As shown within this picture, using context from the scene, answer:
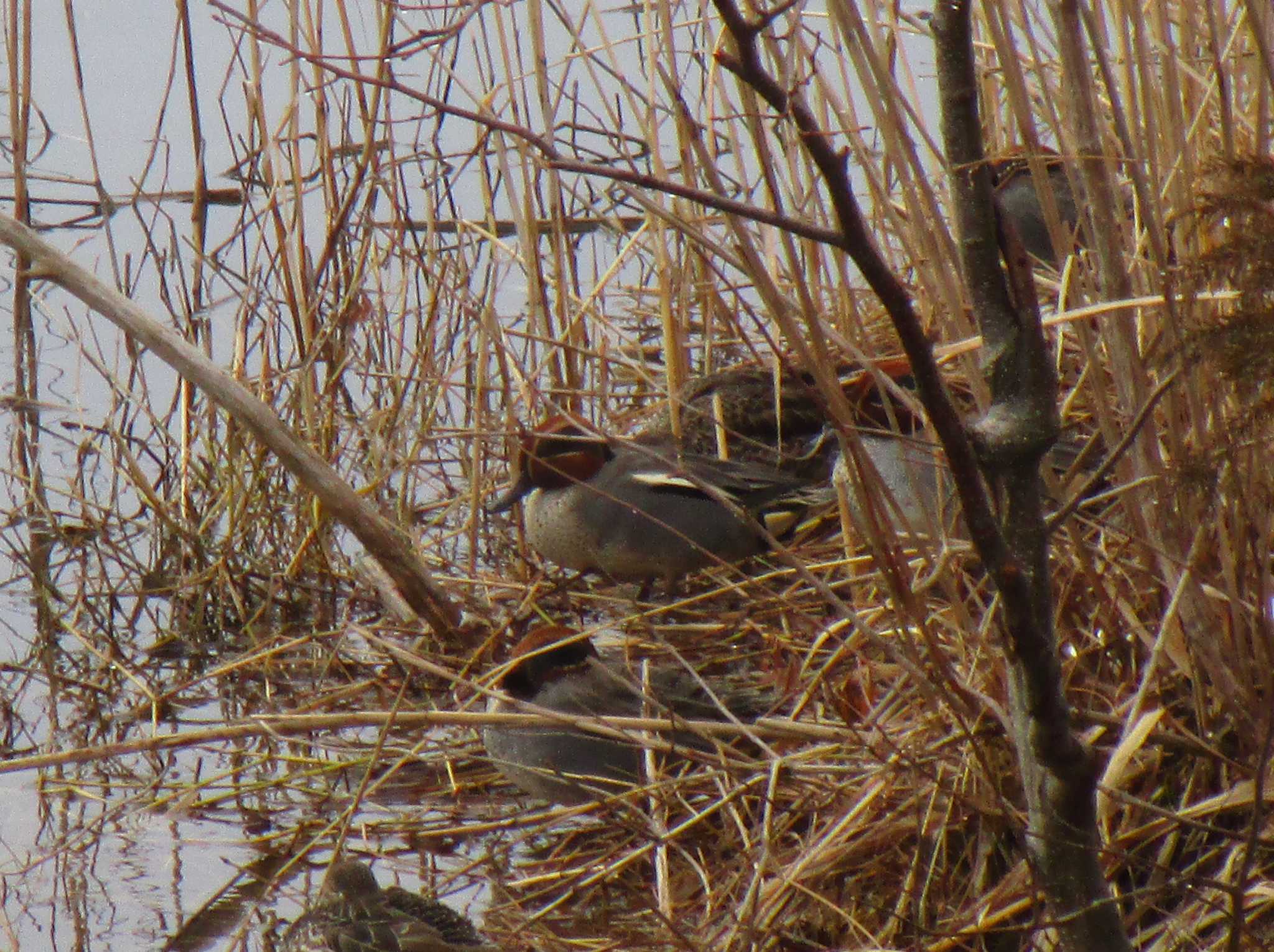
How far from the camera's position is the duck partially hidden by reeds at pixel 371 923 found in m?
2.45

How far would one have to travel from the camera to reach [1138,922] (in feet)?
7.25

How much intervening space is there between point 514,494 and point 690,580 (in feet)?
1.68

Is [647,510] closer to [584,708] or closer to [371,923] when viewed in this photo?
[584,708]

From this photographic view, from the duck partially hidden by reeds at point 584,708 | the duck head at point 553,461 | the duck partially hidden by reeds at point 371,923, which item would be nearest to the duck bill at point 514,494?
the duck head at point 553,461

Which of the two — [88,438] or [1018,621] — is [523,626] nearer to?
[88,438]

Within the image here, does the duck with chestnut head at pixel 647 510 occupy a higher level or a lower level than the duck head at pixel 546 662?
higher

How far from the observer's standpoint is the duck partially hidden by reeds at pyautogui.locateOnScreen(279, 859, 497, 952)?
245cm

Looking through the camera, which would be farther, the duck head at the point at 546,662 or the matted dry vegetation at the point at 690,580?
the duck head at the point at 546,662

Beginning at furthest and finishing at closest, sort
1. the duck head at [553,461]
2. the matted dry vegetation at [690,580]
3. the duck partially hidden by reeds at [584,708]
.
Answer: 1. the duck head at [553,461]
2. the duck partially hidden by reeds at [584,708]
3. the matted dry vegetation at [690,580]

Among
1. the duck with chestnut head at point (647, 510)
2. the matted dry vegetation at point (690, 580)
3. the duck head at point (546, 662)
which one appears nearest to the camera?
the matted dry vegetation at point (690, 580)

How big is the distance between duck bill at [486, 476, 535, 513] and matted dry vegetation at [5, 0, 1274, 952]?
129mm

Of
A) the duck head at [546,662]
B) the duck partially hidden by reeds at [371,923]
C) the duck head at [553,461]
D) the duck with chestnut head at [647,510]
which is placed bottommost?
the duck partially hidden by reeds at [371,923]

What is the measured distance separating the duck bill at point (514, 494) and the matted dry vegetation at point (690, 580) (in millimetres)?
129

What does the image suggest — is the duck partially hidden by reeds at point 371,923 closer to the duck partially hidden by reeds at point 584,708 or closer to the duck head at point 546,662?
the duck partially hidden by reeds at point 584,708
